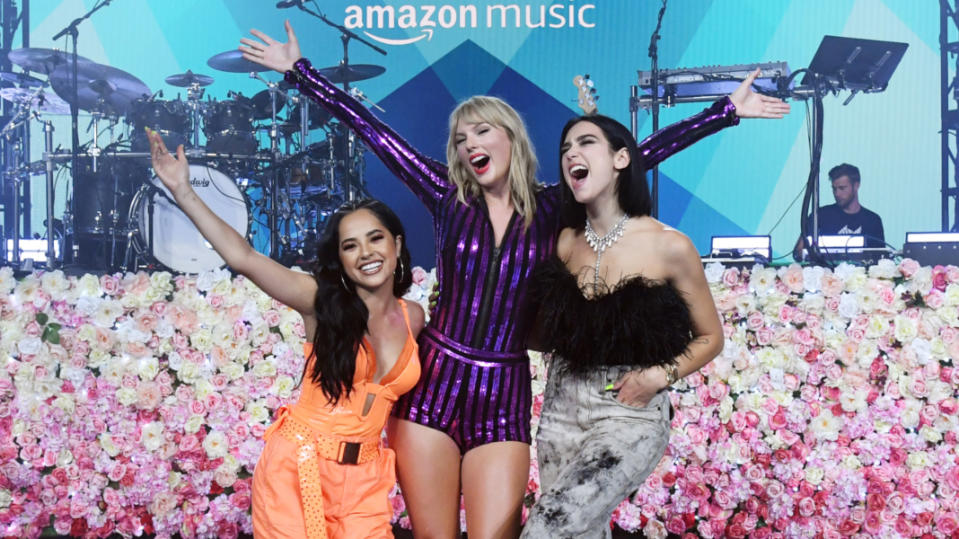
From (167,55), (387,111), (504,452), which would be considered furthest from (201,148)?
(504,452)

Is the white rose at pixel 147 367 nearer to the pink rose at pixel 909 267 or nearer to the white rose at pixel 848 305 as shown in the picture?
the white rose at pixel 848 305

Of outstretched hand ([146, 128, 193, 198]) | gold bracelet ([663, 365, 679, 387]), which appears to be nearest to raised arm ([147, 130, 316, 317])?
outstretched hand ([146, 128, 193, 198])

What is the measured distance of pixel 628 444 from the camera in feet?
7.44

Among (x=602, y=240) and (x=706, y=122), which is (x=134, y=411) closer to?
(x=602, y=240)

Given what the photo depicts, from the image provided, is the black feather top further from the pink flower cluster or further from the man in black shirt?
the man in black shirt

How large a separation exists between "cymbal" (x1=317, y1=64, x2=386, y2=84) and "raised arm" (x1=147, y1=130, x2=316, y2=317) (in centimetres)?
375

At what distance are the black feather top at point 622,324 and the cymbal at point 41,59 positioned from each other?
5388 mm

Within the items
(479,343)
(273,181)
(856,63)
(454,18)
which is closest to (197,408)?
(479,343)

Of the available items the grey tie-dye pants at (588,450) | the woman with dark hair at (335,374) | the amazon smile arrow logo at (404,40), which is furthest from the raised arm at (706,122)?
the amazon smile arrow logo at (404,40)

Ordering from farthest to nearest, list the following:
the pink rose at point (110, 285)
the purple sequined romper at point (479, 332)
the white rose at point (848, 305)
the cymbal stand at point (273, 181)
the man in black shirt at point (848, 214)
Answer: the cymbal stand at point (273, 181) < the man in black shirt at point (848, 214) < the pink rose at point (110, 285) < the white rose at point (848, 305) < the purple sequined romper at point (479, 332)

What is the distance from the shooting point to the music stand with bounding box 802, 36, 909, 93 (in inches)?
225

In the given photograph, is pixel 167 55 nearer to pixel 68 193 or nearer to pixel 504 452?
pixel 68 193

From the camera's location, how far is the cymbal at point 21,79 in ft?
20.9

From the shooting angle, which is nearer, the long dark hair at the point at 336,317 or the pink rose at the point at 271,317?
the long dark hair at the point at 336,317
